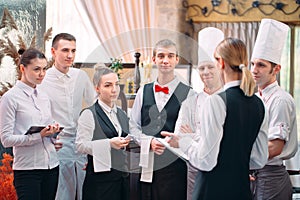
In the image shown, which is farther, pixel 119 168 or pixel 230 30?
pixel 230 30

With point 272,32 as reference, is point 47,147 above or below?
below

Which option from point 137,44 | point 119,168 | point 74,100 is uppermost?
point 137,44

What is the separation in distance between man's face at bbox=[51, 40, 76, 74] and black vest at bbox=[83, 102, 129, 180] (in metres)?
0.57

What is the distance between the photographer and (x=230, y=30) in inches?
229

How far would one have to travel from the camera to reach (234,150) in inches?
98.0

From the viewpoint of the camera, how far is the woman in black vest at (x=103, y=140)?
2.99 m

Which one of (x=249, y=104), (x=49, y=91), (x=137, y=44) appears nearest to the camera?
(x=249, y=104)

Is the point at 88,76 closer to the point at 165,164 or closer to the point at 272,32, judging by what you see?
the point at 165,164

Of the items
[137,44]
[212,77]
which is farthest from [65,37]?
[212,77]

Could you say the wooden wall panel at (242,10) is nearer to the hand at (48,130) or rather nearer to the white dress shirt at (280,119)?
the white dress shirt at (280,119)

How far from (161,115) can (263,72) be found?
605mm

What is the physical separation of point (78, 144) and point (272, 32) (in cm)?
125

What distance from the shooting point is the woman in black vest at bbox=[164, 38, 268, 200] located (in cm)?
244

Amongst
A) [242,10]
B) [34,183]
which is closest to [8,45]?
→ [34,183]
